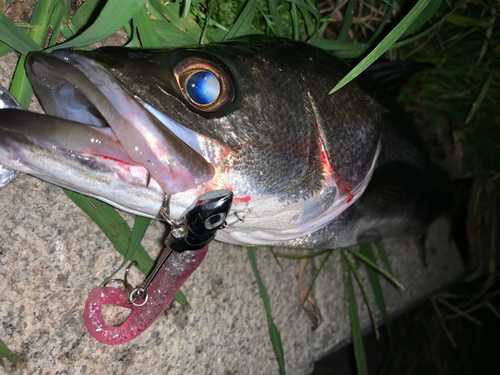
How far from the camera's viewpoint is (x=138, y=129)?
633mm

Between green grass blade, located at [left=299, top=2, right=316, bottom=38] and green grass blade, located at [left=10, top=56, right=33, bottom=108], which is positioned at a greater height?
green grass blade, located at [left=299, top=2, right=316, bottom=38]

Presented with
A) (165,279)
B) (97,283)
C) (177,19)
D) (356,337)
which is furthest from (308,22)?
(356,337)

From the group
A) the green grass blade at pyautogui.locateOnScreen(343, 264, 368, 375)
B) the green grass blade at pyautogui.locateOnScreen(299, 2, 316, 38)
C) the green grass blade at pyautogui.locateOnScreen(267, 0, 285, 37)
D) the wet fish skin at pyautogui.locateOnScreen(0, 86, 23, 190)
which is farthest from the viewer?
the green grass blade at pyautogui.locateOnScreen(343, 264, 368, 375)

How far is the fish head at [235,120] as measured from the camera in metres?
0.65

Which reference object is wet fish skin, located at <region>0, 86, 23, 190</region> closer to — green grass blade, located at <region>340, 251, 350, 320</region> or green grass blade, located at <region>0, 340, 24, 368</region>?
green grass blade, located at <region>0, 340, 24, 368</region>

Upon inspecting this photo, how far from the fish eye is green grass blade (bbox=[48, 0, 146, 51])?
0.30m

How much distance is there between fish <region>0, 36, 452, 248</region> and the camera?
0.65 metres

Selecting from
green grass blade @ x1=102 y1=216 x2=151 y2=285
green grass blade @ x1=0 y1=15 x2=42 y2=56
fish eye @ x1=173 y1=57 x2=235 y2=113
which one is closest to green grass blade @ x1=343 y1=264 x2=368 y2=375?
green grass blade @ x1=102 y1=216 x2=151 y2=285

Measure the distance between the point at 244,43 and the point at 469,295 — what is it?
3483mm

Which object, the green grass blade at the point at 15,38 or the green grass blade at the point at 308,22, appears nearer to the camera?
the green grass blade at the point at 15,38

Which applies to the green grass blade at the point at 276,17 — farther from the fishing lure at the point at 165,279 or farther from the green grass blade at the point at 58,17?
the fishing lure at the point at 165,279

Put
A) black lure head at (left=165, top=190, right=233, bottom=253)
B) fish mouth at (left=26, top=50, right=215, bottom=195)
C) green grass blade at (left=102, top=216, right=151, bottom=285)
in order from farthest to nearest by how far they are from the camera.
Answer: green grass blade at (left=102, top=216, right=151, bottom=285), black lure head at (left=165, top=190, right=233, bottom=253), fish mouth at (left=26, top=50, right=215, bottom=195)

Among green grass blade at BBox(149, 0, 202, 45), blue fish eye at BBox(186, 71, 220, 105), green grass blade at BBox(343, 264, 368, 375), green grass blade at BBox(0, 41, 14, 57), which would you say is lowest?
green grass blade at BBox(343, 264, 368, 375)

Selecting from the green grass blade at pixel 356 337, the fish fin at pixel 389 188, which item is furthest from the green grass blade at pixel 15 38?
the green grass blade at pixel 356 337
